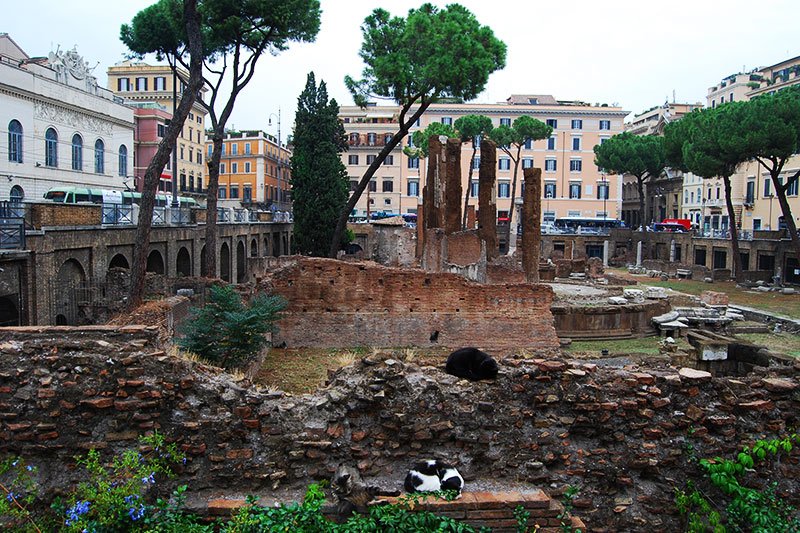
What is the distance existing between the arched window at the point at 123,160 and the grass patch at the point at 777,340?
3133 cm

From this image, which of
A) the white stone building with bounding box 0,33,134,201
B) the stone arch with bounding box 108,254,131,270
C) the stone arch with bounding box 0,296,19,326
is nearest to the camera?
the stone arch with bounding box 0,296,19,326

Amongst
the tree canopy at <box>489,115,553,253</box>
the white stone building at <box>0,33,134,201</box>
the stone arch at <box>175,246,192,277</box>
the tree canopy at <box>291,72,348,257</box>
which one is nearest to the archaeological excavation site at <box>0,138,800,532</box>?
the stone arch at <box>175,246,192,277</box>

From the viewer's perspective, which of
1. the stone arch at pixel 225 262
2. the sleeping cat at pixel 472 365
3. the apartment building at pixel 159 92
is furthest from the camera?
the apartment building at pixel 159 92

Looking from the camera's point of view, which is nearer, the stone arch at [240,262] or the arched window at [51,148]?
the arched window at [51,148]

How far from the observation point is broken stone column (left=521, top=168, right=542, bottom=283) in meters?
22.9

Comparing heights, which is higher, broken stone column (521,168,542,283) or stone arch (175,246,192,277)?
broken stone column (521,168,542,283)

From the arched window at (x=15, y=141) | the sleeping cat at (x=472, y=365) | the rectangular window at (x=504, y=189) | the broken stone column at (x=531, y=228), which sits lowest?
the sleeping cat at (x=472, y=365)

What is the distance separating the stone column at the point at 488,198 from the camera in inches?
981

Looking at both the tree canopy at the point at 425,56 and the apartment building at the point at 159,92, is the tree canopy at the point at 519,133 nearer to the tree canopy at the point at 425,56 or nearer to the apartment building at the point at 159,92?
the apartment building at the point at 159,92

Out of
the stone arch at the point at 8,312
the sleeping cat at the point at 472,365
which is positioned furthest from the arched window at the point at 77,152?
the sleeping cat at the point at 472,365

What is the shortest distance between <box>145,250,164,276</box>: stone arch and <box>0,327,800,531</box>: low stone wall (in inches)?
657

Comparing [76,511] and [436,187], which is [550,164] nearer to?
[436,187]

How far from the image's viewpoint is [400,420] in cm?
602

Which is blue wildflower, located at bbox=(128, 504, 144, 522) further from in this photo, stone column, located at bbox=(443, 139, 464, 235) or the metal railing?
stone column, located at bbox=(443, 139, 464, 235)
